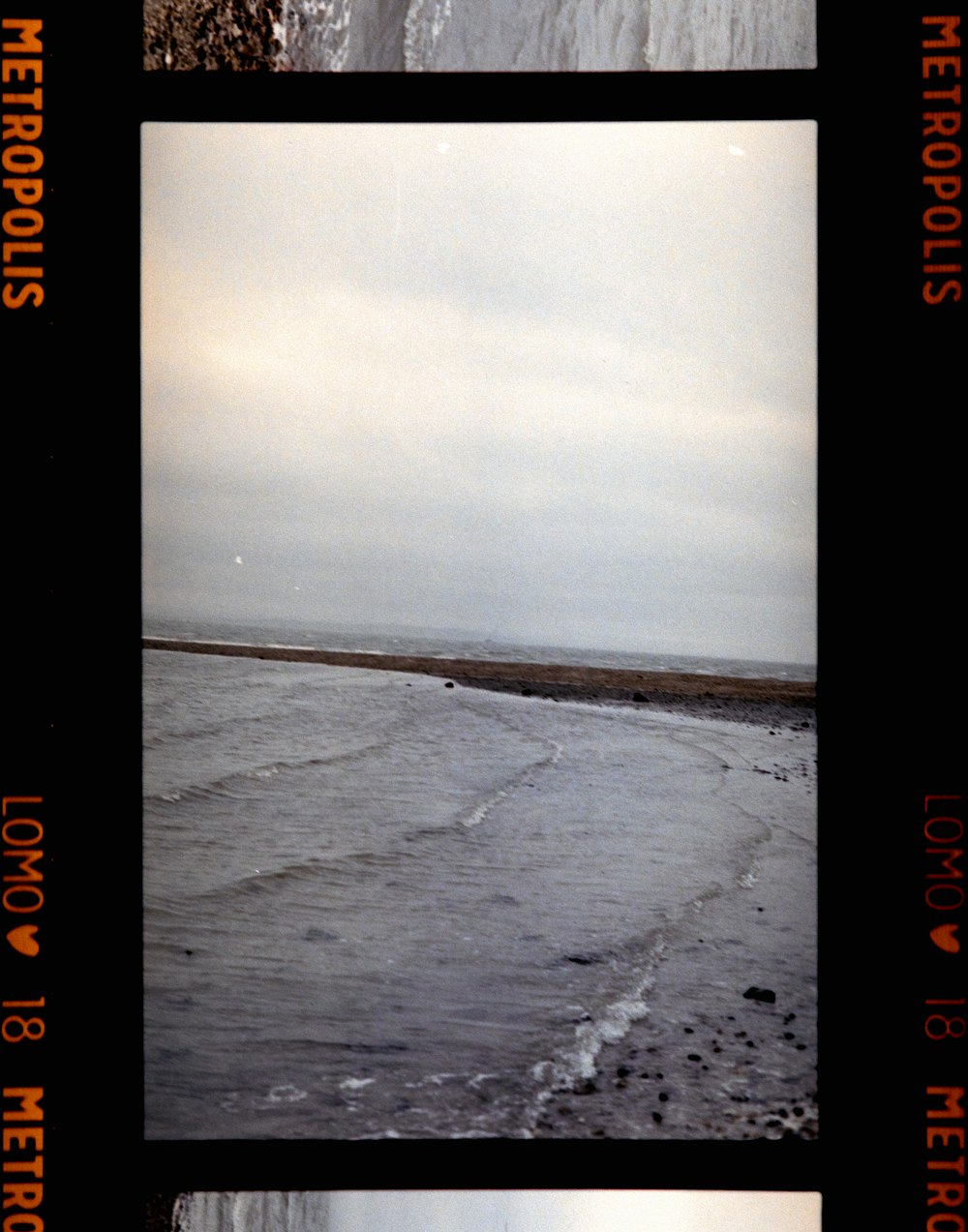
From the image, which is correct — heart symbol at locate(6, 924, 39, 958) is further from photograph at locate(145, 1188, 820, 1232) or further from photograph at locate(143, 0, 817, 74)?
photograph at locate(143, 0, 817, 74)

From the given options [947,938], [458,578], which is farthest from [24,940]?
[947,938]

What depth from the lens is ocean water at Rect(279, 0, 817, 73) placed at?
4.75 feet

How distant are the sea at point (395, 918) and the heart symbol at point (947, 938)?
189 millimetres

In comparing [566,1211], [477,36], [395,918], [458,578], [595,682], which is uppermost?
[477,36]

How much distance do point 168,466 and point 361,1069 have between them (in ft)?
3.42

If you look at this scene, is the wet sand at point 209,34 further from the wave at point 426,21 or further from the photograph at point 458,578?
the wave at point 426,21

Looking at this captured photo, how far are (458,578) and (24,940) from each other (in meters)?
0.88

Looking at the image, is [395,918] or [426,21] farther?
[395,918]

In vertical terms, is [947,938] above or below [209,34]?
below

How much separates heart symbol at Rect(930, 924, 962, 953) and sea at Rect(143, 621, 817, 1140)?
0.19m

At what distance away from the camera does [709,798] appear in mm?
1647

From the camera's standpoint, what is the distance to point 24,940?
1415 millimetres

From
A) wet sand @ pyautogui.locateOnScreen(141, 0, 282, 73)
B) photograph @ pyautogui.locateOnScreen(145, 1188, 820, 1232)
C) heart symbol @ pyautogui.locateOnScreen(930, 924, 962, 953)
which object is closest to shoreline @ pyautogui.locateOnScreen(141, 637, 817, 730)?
heart symbol @ pyautogui.locateOnScreen(930, 924, 962, 953)

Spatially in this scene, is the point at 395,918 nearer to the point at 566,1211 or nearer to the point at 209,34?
the point at 566,1211
